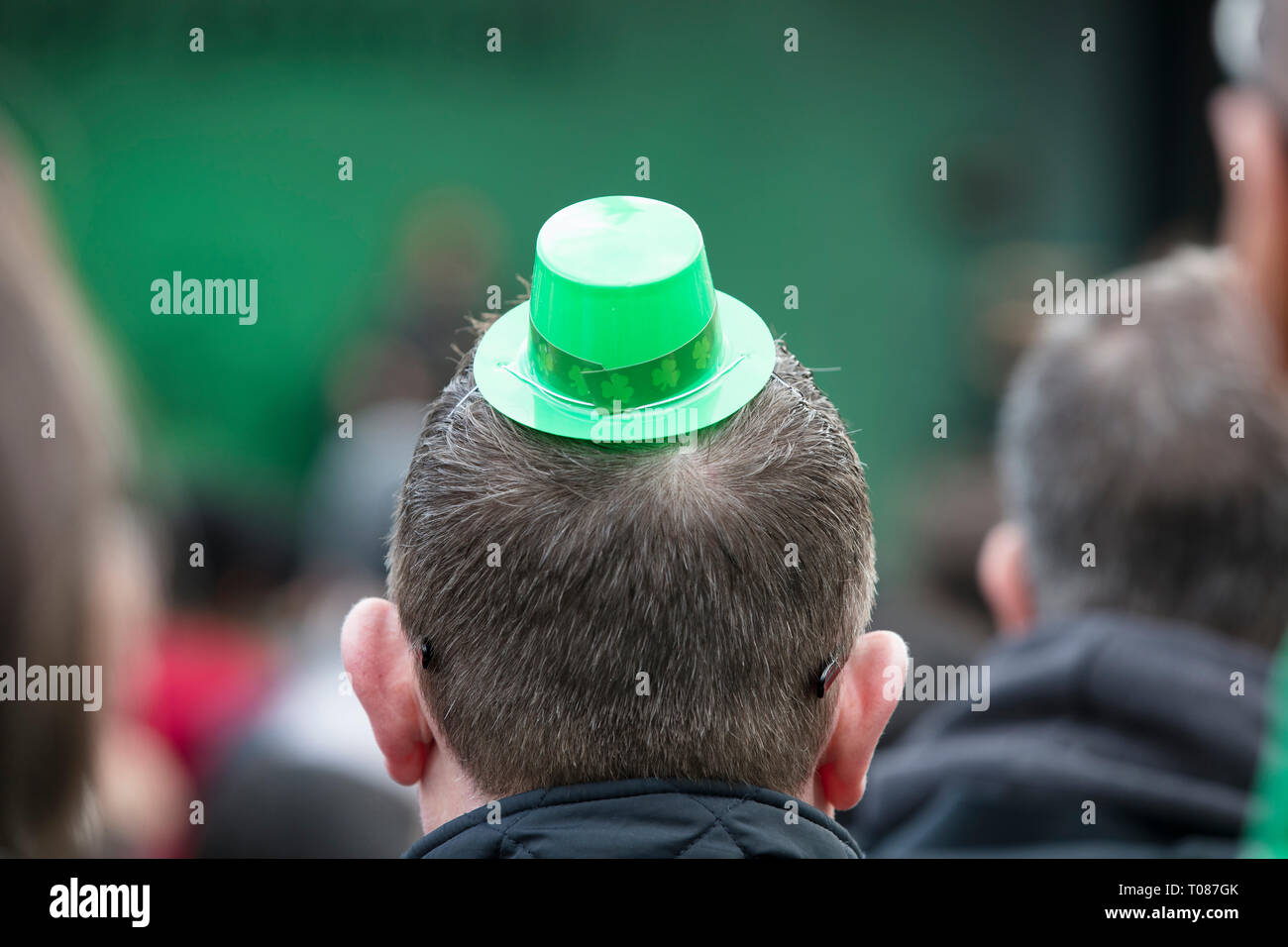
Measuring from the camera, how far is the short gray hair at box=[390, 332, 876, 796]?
48.6 inches

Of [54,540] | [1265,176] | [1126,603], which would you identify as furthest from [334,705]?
[1265,176]

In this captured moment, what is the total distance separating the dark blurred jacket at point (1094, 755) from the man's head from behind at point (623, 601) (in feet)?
2.83

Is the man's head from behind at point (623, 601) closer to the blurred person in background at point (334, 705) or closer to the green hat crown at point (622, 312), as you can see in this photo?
the green hat crown at point (622, 312)

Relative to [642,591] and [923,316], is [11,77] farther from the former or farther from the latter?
[642,591]

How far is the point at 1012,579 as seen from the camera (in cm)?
249

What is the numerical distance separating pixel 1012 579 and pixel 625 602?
145cm

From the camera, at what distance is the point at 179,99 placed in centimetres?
654

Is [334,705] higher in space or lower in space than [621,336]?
lower

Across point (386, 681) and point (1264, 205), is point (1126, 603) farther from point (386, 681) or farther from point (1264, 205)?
point (386, 681)

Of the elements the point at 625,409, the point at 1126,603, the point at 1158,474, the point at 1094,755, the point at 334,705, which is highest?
the point at 625,409
